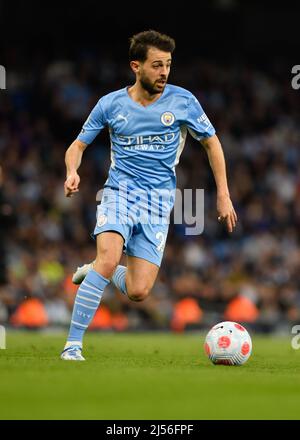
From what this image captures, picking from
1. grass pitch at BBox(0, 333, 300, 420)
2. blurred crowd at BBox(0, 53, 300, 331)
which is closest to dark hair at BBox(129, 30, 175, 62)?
grass pitch at BBox(0, 333, 300, 420)

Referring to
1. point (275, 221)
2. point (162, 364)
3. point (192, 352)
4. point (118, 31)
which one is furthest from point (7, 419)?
point (118, 31)

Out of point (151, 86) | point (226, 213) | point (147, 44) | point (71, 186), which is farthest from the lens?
point (151, 86)

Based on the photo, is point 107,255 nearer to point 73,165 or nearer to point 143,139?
point 73,165

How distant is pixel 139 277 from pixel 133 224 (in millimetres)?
496

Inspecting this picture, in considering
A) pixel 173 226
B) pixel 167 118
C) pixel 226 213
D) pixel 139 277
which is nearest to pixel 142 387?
pixel 226 213

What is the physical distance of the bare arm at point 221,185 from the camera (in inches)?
335

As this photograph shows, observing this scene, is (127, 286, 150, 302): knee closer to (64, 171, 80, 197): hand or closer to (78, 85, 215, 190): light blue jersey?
(78, 85, 215, 190): light blue jersey

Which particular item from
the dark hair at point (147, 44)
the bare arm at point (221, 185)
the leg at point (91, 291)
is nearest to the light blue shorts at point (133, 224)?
the leg at point (91, 291)

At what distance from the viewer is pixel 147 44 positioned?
8.66m

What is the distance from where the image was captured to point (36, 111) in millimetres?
20844

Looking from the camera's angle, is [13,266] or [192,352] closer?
[192,352]

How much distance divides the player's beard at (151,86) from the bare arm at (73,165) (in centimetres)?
72

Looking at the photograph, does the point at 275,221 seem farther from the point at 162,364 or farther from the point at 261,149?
the point at 162,364

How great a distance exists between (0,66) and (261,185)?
5730mm
